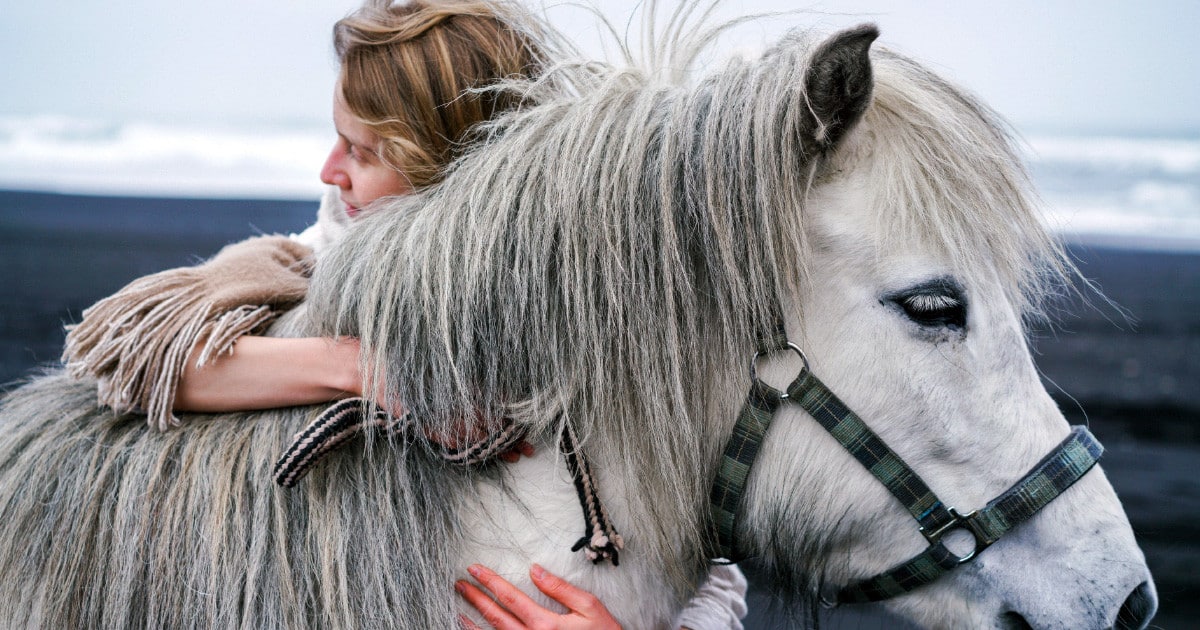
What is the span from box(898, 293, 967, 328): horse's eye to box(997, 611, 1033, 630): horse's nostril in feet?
1.41

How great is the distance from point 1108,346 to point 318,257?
589 inches

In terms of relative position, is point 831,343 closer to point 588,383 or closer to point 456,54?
point 588,383

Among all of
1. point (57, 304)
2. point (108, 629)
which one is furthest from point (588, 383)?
point (57, 304)

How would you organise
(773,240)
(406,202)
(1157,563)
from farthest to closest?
(1157,563) → (406,202) → (773,240)

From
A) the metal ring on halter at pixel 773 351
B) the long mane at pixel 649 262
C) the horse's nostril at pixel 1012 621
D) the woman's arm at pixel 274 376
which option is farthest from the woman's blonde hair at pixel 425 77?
the horse's nostril at pixel 1012 621

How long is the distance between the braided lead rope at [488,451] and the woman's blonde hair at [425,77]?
16.4 inches

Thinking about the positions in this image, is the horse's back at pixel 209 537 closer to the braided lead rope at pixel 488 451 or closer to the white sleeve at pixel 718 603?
the braided lead rope at pixel 488 451

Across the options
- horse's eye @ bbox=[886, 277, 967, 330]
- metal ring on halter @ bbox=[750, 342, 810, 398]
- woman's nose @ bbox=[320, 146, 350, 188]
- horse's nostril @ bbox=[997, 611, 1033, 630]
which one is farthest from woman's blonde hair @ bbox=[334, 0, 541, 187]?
horse's nostril @ bbox=[997, 611, 1033, 630]

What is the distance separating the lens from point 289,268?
159 centimetres

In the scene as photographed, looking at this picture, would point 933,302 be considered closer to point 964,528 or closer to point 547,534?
point 964,528

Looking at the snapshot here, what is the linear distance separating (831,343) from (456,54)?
0.80 metres

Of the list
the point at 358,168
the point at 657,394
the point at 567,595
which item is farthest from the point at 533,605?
the point at 358,168

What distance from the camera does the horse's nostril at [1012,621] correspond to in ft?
3.97

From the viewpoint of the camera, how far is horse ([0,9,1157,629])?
1.16m
